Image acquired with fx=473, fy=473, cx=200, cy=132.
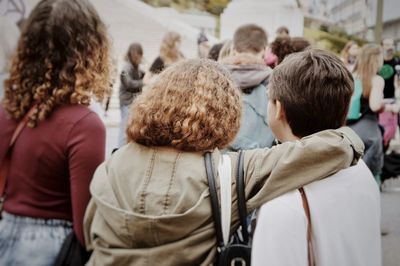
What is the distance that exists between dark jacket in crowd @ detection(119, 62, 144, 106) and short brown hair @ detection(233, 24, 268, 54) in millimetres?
2976

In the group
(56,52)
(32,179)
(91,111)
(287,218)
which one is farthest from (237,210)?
(56,52)

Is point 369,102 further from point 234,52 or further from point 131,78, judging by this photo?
point 131,78

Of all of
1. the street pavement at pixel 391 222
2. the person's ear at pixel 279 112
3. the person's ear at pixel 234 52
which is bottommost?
the street pavement at pixel 391 222

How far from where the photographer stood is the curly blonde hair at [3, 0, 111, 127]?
1.81 metres

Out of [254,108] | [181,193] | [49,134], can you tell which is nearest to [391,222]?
[254,108]

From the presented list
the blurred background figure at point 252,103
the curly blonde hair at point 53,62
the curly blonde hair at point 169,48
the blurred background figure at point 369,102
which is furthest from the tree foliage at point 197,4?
the curly blonde hair at point 53,62

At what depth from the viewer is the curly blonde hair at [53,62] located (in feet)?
5.94

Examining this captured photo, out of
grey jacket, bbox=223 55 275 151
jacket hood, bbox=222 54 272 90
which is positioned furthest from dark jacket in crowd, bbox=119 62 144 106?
grey jacket, bbox=223 55 275 151

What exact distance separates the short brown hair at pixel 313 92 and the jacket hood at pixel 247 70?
1.41 meters

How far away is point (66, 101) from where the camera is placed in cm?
181

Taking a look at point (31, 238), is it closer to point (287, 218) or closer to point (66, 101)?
point (66, 101)

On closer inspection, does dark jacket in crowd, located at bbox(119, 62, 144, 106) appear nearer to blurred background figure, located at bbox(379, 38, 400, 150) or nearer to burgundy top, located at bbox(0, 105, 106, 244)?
blurred background figure, located at bbox(379, 38, 400, 150)

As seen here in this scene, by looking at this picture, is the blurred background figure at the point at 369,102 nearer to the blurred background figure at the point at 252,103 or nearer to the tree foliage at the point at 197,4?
the blurred background figure at the point at 252,103

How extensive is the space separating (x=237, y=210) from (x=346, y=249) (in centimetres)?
39
